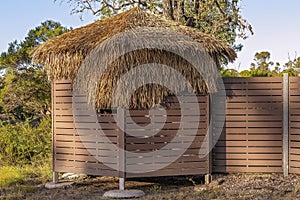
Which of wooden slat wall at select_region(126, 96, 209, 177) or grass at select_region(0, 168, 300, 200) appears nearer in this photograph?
grass at select_region(0, 168, 300, 200)

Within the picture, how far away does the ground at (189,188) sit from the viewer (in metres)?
7.87

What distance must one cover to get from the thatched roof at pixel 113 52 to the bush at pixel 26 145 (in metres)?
3.66

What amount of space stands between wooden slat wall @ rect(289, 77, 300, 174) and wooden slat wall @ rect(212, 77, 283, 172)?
187 mm

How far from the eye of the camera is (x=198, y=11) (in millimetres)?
15469

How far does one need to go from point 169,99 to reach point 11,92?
8.67 meters

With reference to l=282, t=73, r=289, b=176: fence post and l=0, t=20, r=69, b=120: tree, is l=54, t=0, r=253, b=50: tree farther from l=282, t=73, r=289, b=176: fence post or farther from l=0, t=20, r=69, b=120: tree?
l=282, t=73, r=289, b=176: fence post

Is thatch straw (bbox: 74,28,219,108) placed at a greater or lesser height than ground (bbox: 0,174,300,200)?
greater

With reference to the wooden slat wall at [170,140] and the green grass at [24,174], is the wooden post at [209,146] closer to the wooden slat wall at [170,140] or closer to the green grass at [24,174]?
the wooden slat wall at [170,140]

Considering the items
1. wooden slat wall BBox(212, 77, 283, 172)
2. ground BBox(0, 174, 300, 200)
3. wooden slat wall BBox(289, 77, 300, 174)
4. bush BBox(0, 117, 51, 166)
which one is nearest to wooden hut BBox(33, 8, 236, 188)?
ground BBox(0, 174, 300, 200)

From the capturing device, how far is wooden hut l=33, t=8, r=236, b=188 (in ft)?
27.1

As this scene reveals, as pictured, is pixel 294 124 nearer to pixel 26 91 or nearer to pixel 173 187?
pixel 173 187

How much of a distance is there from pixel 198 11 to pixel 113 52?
7.97m

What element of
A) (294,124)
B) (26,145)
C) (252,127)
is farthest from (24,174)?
(294,124)

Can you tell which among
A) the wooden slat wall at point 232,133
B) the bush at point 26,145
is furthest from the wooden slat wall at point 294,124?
the bush at point 26,145
